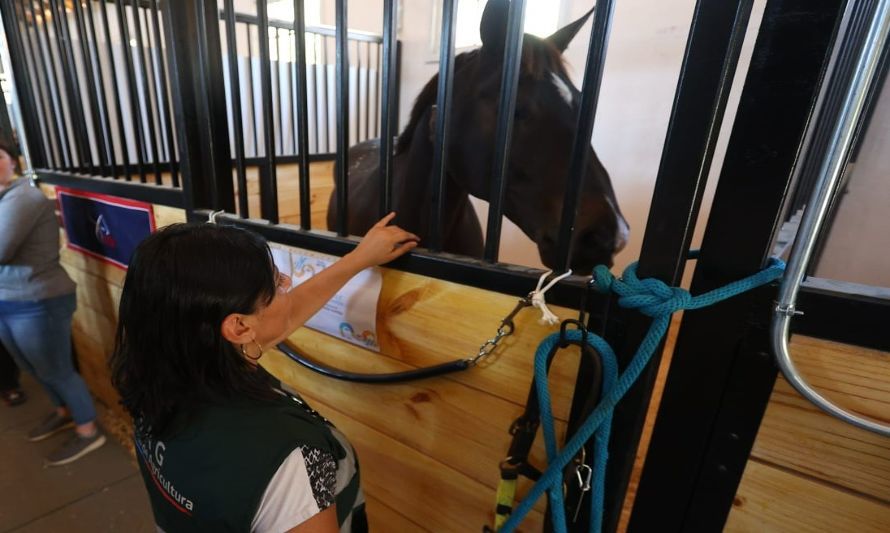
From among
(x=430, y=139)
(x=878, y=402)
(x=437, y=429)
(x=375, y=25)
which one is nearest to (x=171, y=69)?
(x=430, y=139)

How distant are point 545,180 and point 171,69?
934 millimetres

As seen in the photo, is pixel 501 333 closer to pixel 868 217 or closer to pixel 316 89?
pixel 868 217

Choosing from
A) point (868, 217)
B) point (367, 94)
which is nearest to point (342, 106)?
point (868, 217)

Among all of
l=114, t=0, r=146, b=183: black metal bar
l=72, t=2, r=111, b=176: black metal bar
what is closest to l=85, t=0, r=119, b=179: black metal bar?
l=72, t=2, r=111, b=176: black metal bar

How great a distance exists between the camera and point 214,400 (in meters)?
0.54

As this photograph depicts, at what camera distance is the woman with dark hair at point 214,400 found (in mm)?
493

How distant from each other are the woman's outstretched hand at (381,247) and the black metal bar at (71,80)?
1435mm

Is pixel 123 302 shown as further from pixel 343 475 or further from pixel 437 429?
pixel 437 429

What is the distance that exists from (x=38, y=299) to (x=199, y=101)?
1.18m

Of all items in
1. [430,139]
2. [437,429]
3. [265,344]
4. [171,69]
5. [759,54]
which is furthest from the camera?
[430,139]

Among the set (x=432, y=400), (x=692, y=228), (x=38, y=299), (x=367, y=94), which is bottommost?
(x=38, y=299)

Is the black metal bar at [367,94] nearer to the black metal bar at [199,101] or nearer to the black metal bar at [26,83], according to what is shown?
the black metal bar at [26,83]

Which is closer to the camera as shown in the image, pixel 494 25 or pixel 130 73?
pixel 494 25

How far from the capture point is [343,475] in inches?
24.3
